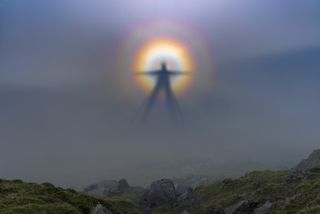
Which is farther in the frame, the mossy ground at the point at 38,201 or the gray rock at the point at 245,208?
the gray rock at the point at 245,208

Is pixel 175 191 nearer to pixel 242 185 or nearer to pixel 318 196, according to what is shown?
pixel 242 185

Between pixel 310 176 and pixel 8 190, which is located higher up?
pixel 310 176

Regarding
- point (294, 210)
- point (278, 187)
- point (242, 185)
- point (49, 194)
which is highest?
point (242, 185)

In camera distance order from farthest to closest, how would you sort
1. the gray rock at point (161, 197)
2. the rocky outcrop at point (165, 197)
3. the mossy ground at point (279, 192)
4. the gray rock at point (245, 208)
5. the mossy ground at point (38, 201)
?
the gray rock at point (161, 197)
the rocky outcrop at point (165, 197)
the gray rock at point (245, 208)
the mossy ground at point (279, 192)
the mossy ground at point (38, 201)

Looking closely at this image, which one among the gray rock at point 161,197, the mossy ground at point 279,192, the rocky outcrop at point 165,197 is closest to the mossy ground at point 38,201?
the mossy ground at point 279,192

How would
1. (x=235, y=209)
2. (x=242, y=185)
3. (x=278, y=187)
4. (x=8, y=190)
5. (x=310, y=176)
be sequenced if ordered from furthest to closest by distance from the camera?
(x=242, y=185) → (x=278, y=187) → (x=310, y=176) → (x=235, y=209) → (x=8, y=190)

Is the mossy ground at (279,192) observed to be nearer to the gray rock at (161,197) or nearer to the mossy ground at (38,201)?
the gray rock at (161,197)

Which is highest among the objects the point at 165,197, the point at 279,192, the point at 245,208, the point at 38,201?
the point at 165,197

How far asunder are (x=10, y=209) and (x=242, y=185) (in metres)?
134

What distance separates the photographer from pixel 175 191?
19300 cm

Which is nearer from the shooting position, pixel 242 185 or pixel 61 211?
pixel 61 211

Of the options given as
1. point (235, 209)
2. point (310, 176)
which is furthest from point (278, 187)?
point (235, 209)

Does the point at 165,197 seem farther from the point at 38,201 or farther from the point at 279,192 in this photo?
the point at 38,201

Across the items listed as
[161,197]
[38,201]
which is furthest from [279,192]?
[161,197]
